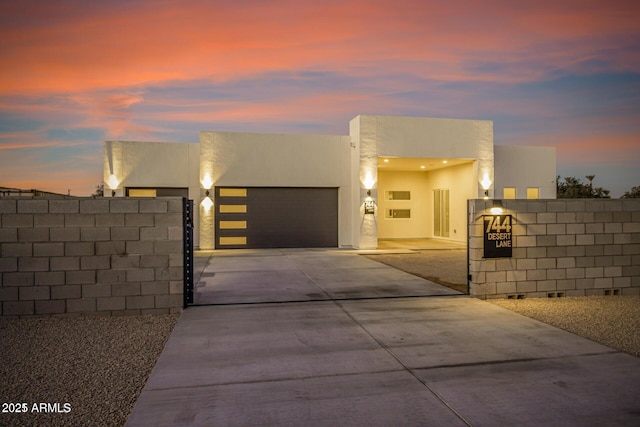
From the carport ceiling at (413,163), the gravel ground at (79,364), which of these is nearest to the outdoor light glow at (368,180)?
the carport ceiling at (413,163)

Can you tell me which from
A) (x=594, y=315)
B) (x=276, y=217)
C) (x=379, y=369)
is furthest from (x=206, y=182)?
(x=379, y=369)

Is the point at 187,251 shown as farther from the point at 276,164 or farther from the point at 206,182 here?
the point at 276,164

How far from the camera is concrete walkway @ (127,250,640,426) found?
3336 mm

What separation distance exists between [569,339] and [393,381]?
277 centimetres

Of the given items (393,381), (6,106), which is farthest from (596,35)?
(6,106)

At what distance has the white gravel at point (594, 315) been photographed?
5512 mm

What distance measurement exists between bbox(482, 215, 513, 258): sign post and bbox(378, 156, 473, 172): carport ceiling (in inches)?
388

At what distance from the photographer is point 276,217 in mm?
17812

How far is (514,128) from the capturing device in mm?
27531

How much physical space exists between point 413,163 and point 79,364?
1666 cm

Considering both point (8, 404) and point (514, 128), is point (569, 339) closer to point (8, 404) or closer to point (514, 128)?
point (8, 404)

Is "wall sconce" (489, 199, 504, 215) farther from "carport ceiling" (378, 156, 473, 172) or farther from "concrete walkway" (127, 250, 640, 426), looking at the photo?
"carport ceiling" (378, 156, 473, 172)

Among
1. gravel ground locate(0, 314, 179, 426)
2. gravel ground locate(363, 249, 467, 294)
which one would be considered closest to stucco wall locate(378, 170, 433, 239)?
gravel ground locate(363, 249, 467, 294)

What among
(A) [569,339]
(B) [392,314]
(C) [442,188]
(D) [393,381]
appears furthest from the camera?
(C) [442,188]
